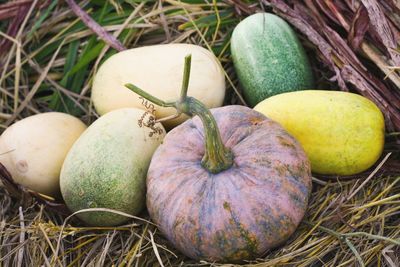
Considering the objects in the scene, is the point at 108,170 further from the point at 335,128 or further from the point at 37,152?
the point at 335,128

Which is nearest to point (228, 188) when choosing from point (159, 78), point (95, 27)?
point (159, 78)

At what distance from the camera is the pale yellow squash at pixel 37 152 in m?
2.23

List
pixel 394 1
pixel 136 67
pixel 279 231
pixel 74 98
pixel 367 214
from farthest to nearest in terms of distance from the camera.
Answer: pixel 74 98, pixel 136 67, pixel 394 1, pixel 367 214, pixel 279 231

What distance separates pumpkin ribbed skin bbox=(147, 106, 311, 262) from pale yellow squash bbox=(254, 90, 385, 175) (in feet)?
0.63

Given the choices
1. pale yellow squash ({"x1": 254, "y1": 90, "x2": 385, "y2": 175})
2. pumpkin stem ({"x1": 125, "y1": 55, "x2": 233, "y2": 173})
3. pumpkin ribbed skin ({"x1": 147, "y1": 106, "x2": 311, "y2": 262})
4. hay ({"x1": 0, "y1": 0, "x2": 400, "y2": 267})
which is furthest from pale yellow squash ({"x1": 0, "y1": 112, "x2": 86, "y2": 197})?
pale yellow squash ({"x1": 254, "y1": 90, "x2": 385, "y2": 175})

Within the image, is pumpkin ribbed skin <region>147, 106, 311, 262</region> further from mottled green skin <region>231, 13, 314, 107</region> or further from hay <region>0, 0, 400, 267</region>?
mottled green skin <region>231, 13, 314, 107</region>

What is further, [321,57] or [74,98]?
[74,98]

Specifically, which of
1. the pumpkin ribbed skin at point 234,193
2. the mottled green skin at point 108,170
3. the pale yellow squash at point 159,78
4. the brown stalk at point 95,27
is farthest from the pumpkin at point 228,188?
the brown stalk at point 95,27

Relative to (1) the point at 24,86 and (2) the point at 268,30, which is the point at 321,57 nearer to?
(2) the point at 268,30

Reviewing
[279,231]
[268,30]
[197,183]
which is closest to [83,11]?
[268,30]

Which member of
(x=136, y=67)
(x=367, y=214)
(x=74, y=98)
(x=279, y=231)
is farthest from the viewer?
(x=74, y=98)

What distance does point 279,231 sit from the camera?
179 centimetres

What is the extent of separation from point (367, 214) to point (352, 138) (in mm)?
266

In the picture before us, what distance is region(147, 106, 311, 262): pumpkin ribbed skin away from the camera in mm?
1762
